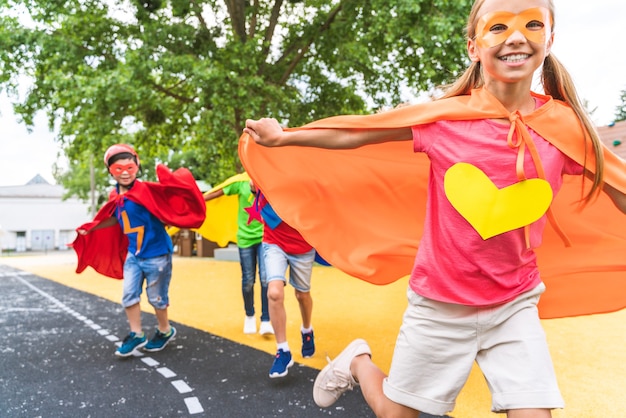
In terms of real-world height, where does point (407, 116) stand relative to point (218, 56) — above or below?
below

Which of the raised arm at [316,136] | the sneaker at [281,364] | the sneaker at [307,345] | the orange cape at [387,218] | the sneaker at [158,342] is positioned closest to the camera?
the raised arm at [316,136]

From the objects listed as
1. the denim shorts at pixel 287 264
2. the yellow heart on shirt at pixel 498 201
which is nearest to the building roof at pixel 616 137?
the denim shorts at pixel 287 264

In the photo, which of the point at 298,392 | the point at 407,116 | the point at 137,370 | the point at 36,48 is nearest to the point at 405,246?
the point at 407,116

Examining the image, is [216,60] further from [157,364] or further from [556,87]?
[556,87]

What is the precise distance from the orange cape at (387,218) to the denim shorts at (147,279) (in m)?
2.74

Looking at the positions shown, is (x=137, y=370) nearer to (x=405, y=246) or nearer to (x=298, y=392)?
(x=298, y=392)

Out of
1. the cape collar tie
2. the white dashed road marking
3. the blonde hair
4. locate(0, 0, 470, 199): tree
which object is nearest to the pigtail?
the blonde hair

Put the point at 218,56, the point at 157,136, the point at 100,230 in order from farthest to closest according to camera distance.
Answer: the point at 157,136 → the point at 218,56 → the point at 100,230

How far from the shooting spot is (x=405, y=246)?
10.9 feet

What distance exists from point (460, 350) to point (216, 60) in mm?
14311

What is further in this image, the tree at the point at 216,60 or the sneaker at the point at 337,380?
the tree at the point at 216,60

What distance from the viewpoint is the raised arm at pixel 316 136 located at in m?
2.60

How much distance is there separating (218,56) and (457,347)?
1445 cm

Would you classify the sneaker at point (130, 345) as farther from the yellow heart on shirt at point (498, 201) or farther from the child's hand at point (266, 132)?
the yellow heart on shirt at point (498, 201)
